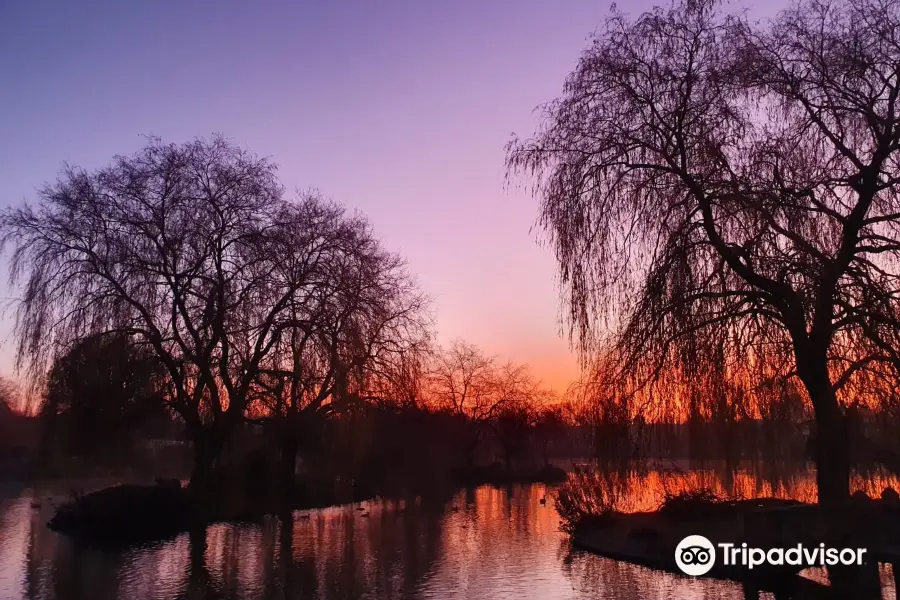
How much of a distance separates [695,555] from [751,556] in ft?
4.52

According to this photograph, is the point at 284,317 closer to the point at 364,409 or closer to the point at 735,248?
the point at 364,409

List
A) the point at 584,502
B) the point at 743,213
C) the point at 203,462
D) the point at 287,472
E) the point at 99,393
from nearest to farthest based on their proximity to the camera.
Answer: the point at 743,213 → the point at 584,502 → the point at 99,393 → the point at 203,462 → the point at 287,472

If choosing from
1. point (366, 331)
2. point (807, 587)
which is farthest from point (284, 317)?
point (807, 587)

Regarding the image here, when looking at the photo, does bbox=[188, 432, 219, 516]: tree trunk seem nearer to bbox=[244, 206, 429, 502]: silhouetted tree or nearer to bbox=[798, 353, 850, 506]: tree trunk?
bbox=[244, 206, 429, 502]: silhouetted tree

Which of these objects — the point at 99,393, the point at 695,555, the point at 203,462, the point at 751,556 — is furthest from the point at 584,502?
the point at 99,393

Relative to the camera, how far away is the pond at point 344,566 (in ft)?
34.1

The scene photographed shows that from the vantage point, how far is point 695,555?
40.3ft

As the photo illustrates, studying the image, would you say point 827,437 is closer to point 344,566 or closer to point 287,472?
point 344,566

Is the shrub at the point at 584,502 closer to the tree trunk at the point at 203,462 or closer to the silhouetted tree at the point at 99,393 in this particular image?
the tree trunk at the point at 203,462

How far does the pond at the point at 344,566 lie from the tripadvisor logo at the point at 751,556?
0.51m

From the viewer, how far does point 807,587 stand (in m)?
10.2

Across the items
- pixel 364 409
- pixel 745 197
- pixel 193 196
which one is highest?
pixel 193 196

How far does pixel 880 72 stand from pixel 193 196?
15.3 metres

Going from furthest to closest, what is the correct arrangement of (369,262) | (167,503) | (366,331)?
(369,262)
(366,331)
(167,503)
